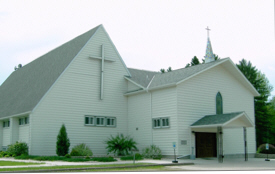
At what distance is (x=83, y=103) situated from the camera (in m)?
28.4

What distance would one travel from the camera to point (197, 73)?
26.0 m

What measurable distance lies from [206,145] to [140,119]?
18.6 ft

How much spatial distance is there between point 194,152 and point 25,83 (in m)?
18.5

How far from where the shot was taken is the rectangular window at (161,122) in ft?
84.2

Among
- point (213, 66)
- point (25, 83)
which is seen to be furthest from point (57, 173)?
point (25, 83)

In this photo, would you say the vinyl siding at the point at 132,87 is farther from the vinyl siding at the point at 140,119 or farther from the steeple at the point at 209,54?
the steeple at the point at 209,54

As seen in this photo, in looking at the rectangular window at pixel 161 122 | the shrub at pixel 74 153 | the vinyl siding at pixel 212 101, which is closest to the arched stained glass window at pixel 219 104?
the vinyl siding at pixel 212 101

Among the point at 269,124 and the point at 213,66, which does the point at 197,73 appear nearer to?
the point at 213,66

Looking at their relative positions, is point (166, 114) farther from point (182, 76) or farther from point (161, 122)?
point (182, 76)

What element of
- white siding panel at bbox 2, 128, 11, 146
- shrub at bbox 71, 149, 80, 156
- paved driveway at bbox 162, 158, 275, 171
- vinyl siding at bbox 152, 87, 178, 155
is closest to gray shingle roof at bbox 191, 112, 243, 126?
vinyl siding at bbox 152, 87, 178, 155

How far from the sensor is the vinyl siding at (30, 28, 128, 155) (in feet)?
86.6

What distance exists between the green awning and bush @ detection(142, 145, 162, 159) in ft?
10.1

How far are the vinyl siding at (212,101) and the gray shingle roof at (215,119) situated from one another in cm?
52

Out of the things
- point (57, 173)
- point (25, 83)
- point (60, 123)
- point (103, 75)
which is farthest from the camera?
point (25, 83)
